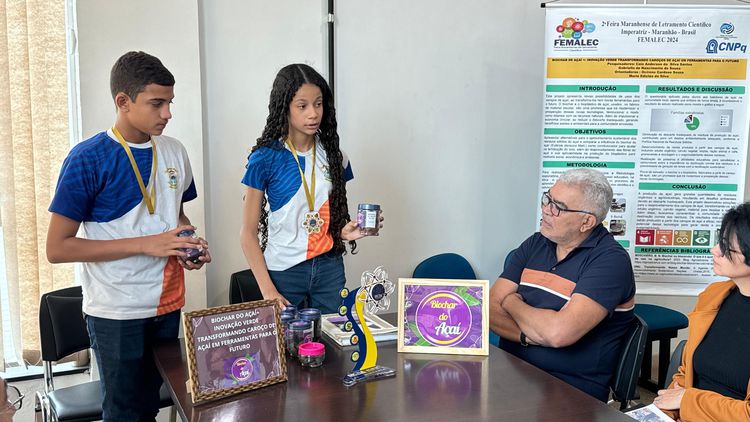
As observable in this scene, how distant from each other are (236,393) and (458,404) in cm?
52

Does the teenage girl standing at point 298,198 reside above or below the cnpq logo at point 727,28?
below

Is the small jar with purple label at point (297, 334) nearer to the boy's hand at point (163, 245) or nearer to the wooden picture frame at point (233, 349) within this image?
the wooden picture frame at point (233, 349)

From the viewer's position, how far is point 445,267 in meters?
3.56

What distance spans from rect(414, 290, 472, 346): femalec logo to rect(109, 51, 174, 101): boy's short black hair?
3.46 feet

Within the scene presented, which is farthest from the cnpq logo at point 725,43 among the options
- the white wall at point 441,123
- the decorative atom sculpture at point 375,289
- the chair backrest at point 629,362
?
the decorative atom sculpture at point 375,289

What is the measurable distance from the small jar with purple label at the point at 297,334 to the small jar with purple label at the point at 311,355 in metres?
0.04

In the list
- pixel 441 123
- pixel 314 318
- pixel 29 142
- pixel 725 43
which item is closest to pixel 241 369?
pixel 314 318

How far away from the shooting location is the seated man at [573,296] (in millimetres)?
1875

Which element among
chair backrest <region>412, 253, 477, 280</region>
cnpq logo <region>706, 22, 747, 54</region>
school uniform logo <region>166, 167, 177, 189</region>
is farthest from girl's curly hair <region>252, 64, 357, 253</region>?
cnpq logo <region>706, 22, 747, 54</region>

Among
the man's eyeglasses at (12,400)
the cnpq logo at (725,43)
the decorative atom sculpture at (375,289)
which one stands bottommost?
the man's eyeglasses at (12,400)

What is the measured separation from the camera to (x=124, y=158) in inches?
69.6

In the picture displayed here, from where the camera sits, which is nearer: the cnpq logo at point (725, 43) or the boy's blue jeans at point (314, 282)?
the boy's blue jeans at point (314, 282)

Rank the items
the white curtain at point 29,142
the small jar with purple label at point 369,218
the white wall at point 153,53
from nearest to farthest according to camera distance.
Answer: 1. the small jar with purple label at point 369,218
2. the white wall at point 153,53
3. the white curtain at point 29,142

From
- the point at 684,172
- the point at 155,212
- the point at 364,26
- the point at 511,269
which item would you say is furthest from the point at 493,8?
the point at 155,212
